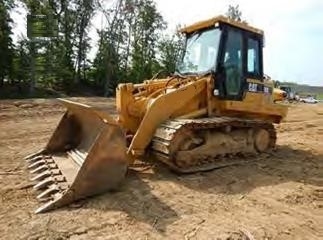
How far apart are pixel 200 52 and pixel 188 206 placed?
139 inches

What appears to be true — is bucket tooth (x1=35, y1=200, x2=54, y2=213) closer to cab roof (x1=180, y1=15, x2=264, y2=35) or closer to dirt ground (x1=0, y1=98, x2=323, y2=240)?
dirt ground (x1=0, y1=98, x2=323, y2=240)

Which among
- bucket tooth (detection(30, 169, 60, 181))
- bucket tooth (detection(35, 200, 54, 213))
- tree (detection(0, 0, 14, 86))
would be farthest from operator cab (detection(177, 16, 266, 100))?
tree (detection(0, 0, 14, 86))

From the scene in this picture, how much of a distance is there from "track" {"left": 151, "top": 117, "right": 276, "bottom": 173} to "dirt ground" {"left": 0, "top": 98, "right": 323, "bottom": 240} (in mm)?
188

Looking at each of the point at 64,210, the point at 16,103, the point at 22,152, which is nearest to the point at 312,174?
the point at 64,210

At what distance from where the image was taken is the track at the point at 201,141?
6594mm

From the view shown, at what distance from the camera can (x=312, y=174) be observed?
7.21 meters

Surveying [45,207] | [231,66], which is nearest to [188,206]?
[45,207]

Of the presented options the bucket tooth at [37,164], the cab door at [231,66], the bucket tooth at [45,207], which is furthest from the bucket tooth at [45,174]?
the cab door at [231,66]

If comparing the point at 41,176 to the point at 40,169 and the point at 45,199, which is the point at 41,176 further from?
the point at 45,199

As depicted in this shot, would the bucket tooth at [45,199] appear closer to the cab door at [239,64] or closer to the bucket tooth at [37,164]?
the bucket tooth at [37,164]

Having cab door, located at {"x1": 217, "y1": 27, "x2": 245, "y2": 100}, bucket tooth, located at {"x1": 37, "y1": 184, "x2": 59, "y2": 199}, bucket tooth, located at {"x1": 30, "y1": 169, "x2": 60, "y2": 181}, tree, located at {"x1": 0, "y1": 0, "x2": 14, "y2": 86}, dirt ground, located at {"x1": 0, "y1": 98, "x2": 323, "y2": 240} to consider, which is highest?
tree, located at {"x1": 0, "y1": 0, "x2": 14, "y2": 86}

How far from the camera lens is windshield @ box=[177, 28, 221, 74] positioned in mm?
7711

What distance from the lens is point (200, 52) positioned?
805 cm

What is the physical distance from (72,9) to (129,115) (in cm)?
2648
